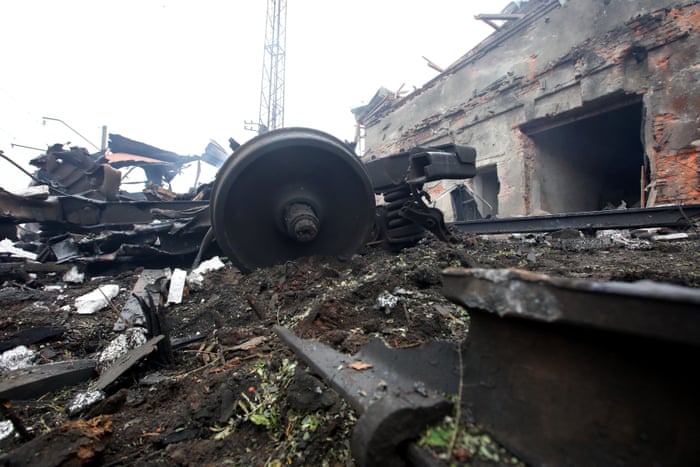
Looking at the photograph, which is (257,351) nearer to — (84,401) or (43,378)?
(84,401)

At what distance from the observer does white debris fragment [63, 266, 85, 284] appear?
4578mm

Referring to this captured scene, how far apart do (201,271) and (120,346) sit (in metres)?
1.95

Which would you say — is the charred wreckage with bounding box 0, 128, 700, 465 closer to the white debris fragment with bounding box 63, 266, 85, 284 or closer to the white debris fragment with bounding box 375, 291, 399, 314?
the white debris fragment with bounding box 375, 291, 399, 314

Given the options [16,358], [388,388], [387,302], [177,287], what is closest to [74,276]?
[177,287]

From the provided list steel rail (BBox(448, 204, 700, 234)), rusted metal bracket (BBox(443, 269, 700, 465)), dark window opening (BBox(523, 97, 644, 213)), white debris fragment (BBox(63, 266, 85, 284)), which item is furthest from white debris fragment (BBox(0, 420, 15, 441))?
dark window opening (BBox(523, 97, 644, 213))

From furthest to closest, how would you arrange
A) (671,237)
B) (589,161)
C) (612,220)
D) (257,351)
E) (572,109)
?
(589,161), (572,109), (612,220), (671,237), (257,351)

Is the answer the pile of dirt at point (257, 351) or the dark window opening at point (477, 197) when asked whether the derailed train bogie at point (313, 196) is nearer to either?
the pile of dirt at point (257, 351)

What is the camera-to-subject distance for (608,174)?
1144cm

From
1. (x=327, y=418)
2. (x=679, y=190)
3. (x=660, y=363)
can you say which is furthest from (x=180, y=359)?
(x=679, y=190)

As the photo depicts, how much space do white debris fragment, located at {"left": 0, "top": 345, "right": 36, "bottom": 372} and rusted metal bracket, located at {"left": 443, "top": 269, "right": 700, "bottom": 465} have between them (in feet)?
9.42

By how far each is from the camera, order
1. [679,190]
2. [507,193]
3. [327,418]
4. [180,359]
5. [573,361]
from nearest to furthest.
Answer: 1. [573,361]
2. [327,418]
3. [180,359]
4. [679,190]
5. [507,193]

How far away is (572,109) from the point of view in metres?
8.47

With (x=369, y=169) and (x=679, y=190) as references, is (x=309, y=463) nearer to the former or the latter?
(x=369, y=169)

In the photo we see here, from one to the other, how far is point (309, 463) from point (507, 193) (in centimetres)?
990
